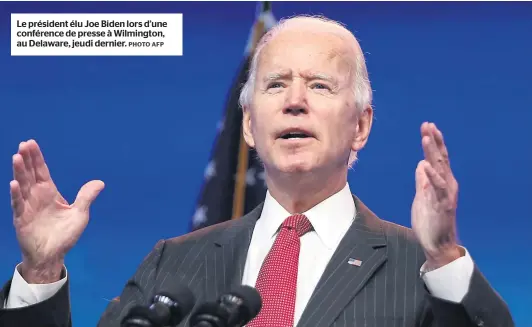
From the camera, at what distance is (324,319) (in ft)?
7.46

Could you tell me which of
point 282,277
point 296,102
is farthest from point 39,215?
point 296,102

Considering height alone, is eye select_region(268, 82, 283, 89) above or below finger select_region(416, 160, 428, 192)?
above

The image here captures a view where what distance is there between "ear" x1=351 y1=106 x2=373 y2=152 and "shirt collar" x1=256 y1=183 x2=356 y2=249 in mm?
128

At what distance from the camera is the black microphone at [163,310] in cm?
164

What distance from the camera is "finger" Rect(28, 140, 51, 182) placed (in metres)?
2.23

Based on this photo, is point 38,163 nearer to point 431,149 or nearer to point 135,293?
point 135,293

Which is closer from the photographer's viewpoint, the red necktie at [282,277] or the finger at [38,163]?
the finger at [38,163]

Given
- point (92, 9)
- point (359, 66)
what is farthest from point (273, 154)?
point (92, 9)

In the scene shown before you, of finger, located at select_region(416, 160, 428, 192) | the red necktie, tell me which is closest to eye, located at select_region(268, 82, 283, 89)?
the red necktie

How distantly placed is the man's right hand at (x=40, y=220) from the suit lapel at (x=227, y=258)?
39 centimetres

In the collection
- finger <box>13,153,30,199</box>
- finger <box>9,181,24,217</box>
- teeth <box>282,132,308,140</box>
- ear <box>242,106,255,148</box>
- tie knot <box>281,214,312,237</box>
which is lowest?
A: tie knot <box>281,214,312,237</box>

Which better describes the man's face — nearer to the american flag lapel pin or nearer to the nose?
the nose
